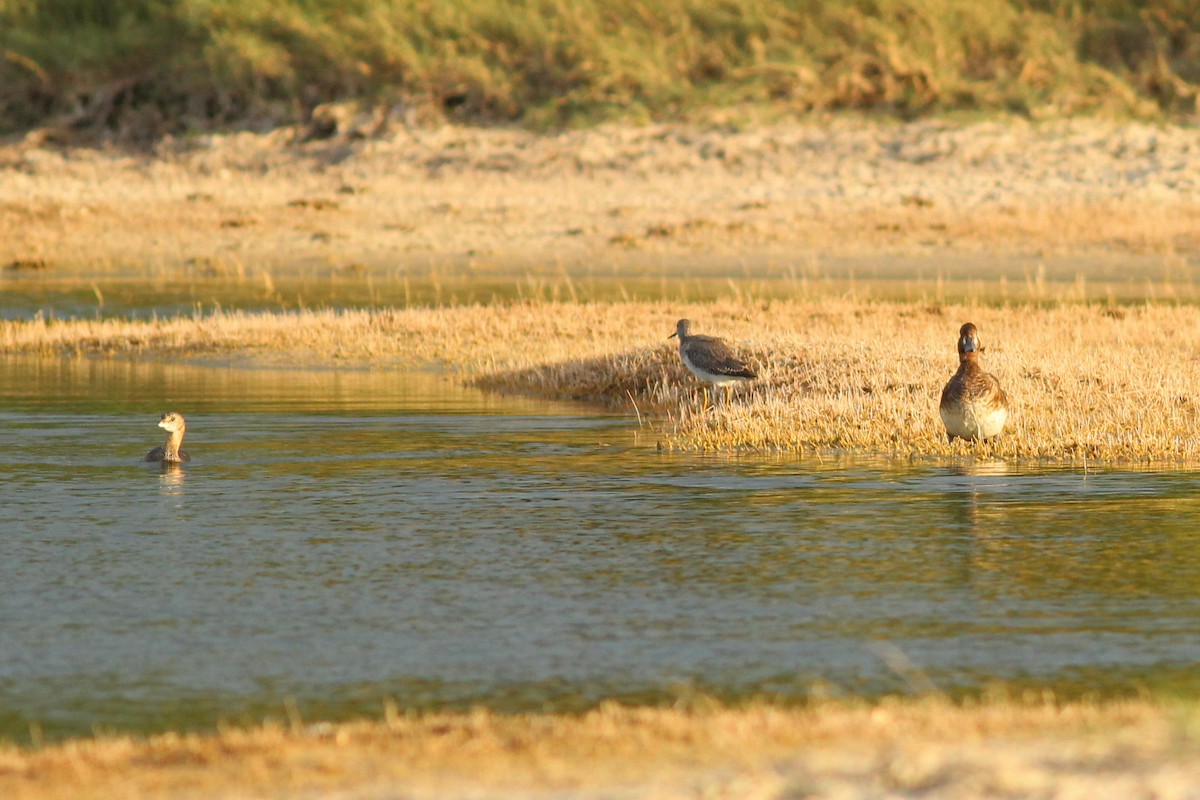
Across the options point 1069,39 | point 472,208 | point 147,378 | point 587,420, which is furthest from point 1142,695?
point 1069,39

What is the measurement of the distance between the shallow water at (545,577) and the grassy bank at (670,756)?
614 mm

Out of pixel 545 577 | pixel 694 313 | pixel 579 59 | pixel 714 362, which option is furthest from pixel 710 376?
pixel 579 59

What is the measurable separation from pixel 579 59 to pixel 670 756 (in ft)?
169

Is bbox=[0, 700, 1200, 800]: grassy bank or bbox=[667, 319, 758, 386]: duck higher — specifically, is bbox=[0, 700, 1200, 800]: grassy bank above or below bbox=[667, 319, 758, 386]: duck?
below

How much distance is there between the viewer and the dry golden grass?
1655cm

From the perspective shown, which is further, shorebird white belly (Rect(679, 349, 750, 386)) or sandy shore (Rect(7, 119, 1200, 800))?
shorebird white belly (Rect(679, 349, 750, 386))

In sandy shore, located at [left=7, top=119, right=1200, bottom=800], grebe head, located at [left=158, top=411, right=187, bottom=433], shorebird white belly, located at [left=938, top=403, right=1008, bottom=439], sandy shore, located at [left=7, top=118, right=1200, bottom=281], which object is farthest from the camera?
sandy shore, located at [left=7, top=118, right=1200, bottom=281]

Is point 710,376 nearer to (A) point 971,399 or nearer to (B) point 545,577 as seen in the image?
(A) point 971,399

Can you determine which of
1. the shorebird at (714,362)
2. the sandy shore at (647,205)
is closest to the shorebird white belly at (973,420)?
the shorebird at (714,362)

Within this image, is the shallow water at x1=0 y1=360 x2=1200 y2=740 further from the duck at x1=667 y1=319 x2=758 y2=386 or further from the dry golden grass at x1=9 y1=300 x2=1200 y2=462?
the duck at x1=667 y1=319 x2=758 y2=386

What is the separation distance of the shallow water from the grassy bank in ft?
2.01

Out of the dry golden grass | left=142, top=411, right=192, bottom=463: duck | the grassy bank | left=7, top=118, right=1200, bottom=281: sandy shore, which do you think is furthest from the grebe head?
left=7, top=118, right=1200, bottom=281: sandy shore

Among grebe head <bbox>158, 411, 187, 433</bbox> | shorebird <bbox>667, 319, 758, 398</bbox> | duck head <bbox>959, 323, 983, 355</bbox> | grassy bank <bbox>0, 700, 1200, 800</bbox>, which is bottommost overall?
grassy bank <bbox>0, 700, 1200, 800</bbox>

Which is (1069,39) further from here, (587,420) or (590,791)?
(590,791)
